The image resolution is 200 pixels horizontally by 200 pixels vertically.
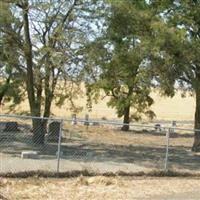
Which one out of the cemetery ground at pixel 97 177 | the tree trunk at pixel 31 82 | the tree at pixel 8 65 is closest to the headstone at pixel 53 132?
the cemetery ground at pixel 97 177

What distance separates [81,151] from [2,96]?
44.8ft

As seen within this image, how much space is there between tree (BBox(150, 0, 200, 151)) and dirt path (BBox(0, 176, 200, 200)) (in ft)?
25.5

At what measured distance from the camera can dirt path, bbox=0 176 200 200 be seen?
1283 centimetres

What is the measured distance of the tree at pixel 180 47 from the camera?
893 inches

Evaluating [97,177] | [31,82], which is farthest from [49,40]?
[97,177]

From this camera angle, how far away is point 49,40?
79.9ft

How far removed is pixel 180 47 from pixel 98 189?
10.3 metres

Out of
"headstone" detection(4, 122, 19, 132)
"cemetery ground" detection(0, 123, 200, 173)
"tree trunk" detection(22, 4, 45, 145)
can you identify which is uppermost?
"tree trunk" detection(22, 4, 45, 145)

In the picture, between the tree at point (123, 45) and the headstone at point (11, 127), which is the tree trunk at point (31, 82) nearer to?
the tree at point (123, 45)

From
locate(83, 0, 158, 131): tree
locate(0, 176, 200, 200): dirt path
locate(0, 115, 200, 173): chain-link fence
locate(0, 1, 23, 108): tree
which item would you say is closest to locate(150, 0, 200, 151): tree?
locate(83, 0, 158, 131): tree

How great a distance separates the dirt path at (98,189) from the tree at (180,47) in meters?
7.78

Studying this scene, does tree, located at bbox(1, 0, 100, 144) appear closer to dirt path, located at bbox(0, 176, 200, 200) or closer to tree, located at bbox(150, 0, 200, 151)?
tree, located at bbox(150, 0, 200, 151)

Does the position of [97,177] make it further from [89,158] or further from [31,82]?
[31,82]

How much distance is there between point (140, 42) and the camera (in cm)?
2309
